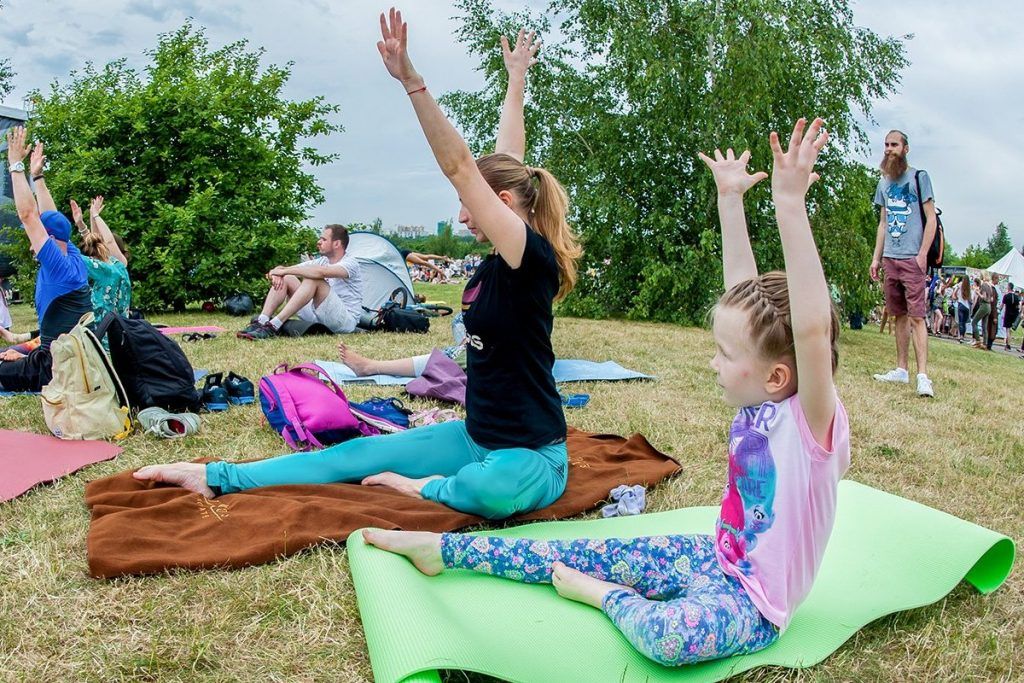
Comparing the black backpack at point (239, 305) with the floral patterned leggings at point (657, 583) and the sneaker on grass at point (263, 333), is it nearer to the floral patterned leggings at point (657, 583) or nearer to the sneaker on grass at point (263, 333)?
the sneaker on grass at point (263, 333)

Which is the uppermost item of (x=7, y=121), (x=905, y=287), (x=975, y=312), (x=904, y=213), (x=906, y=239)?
(x=7, y=121)

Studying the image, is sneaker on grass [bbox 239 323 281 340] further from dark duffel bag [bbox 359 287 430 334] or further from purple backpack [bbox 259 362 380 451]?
purple backpack [bbox 259 362 380 451]

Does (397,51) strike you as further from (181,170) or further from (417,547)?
(181,170)

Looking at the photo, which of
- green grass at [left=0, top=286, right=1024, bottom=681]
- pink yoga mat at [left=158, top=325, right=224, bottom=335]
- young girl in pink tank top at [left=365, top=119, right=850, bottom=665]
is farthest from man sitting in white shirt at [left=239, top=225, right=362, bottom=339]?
young girl in pink tank top at [left=365, top=119, right=850, bottom=665]

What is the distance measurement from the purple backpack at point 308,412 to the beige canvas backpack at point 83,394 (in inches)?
31.1

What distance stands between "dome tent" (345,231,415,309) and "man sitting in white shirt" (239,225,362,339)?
3.36ft

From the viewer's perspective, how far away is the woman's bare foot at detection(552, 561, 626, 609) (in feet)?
7.23

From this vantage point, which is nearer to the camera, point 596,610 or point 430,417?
point 596,610

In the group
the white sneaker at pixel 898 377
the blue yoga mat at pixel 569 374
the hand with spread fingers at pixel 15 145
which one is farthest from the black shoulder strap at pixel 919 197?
the hand with spread fingers at pixel 15 145

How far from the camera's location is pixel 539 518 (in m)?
3.09

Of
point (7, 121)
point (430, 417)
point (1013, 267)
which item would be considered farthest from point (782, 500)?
point (1013, 267)

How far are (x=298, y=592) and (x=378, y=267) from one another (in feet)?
27.0

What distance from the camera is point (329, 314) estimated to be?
8578 millimetres

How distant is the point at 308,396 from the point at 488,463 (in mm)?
1538
